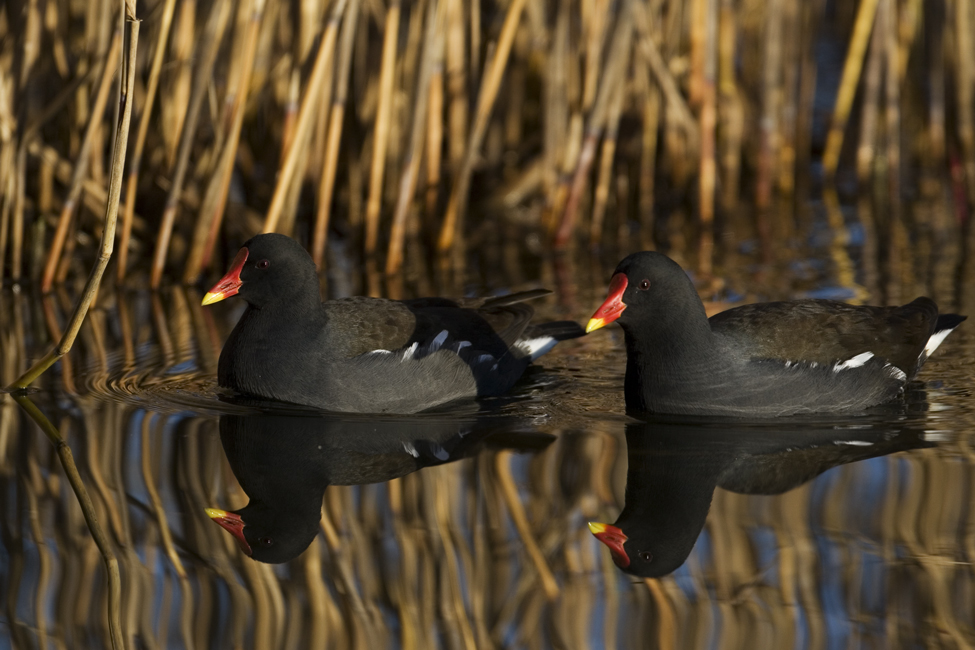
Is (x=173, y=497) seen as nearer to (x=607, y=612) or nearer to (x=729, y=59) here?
(x=607, y=612)

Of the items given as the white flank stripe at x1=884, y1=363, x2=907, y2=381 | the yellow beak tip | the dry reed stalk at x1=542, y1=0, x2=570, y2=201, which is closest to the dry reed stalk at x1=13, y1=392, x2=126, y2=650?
the yellow beak tip

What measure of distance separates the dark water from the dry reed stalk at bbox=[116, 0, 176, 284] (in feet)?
2.94

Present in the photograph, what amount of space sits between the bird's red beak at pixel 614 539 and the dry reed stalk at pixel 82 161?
11.3ft

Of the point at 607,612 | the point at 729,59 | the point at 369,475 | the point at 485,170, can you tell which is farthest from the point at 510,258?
the point at 607,612

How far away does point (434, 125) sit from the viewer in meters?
7.38

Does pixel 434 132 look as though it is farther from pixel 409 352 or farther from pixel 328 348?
pixel 328 348

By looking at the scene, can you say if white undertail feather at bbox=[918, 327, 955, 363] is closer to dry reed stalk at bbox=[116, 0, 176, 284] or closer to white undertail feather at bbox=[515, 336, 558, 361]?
white undertail feather at bbox=[515, 336, 558, 361]

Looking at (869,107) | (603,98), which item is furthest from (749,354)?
(869,107)

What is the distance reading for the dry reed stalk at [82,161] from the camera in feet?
20.2

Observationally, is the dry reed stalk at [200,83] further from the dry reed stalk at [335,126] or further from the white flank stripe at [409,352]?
the white flank stripe at [409,352]

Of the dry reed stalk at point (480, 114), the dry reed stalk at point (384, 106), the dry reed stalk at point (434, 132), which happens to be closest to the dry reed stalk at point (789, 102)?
the dry reed stalk at point (480, 114)

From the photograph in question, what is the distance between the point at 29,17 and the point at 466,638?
4.48 metres

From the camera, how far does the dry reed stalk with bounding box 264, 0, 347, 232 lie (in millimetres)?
6336

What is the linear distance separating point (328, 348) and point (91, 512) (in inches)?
49.9
